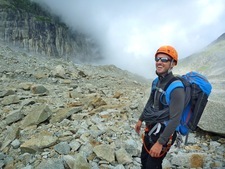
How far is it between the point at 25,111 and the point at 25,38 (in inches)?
3089

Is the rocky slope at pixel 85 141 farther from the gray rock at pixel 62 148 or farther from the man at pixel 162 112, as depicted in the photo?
the man at pixel 162 112

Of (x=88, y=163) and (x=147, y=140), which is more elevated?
(x=147, y=140)

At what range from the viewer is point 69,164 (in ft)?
21.0

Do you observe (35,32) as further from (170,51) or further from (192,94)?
(192,94)

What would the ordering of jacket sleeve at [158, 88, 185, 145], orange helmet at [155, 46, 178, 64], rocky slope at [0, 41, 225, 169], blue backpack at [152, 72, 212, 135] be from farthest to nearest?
rocky slope at [0, 41, 225, 169] → orange helmet at [155, 46, 178, 64] → blue backpack at [152, 72, 212, 135] → jacket sleeve at [158, 88, 185, 145]

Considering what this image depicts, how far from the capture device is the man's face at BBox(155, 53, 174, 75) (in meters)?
4.49

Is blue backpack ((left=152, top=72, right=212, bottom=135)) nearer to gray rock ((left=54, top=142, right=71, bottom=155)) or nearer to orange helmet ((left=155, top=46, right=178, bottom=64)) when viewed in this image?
orange helmet ((left=155, top=46, right=178, bottom=64))

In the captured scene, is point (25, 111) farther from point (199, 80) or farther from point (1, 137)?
point (199, 80)

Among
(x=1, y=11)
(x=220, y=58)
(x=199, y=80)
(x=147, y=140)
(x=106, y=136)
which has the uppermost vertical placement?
(x=1, y=11)

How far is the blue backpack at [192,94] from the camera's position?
425 cm

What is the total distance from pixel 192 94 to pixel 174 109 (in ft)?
1.72

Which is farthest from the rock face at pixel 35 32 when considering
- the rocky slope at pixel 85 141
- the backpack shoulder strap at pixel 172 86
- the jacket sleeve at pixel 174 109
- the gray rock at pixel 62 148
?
the jacket sleeve at pixel 174 109

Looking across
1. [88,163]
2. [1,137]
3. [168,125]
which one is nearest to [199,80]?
[168,125]

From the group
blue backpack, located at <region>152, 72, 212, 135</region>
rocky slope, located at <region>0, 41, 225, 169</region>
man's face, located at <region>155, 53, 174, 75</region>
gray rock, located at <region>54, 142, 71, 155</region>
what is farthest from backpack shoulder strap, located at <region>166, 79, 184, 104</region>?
gray rock, located at <region>54, 142, 71, 155</region>
